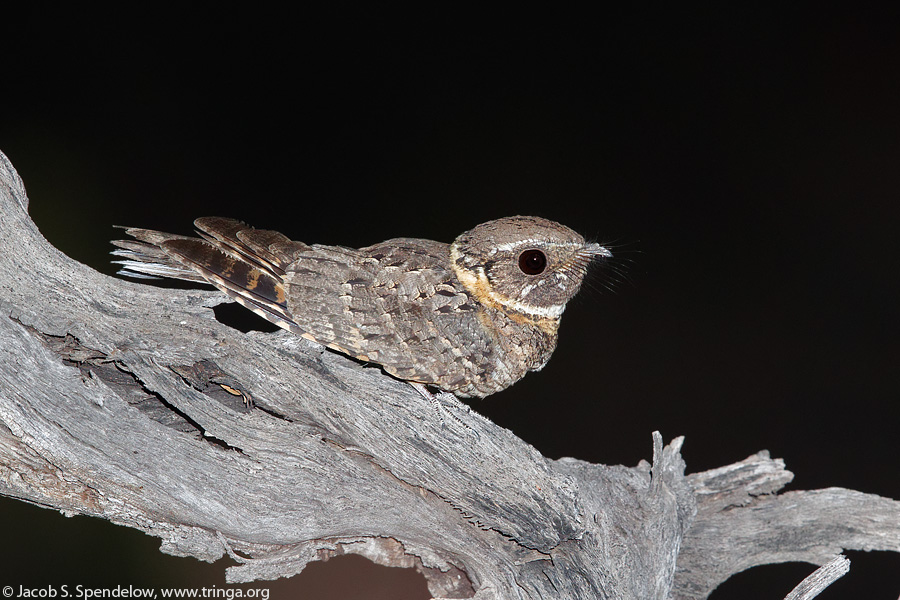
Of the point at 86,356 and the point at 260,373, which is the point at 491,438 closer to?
the point at 260,373

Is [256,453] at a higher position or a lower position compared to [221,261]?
lower

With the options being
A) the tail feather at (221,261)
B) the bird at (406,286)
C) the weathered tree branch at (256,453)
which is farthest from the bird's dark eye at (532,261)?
the tail feather at (221,261)

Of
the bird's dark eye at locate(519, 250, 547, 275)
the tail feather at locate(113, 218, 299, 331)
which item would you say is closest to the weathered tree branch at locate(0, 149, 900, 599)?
the tail feather at locate(113, 218, 299, 331)

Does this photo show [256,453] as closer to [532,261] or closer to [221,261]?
[221,261]

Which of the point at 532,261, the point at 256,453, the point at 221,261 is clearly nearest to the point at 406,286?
the point at 532,261

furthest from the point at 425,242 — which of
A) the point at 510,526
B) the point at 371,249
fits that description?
the point at 510,526

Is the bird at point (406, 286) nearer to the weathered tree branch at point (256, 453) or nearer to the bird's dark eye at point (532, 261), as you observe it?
the bird's dark eye at point (532, 261)

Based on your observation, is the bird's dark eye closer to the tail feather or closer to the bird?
the bird
